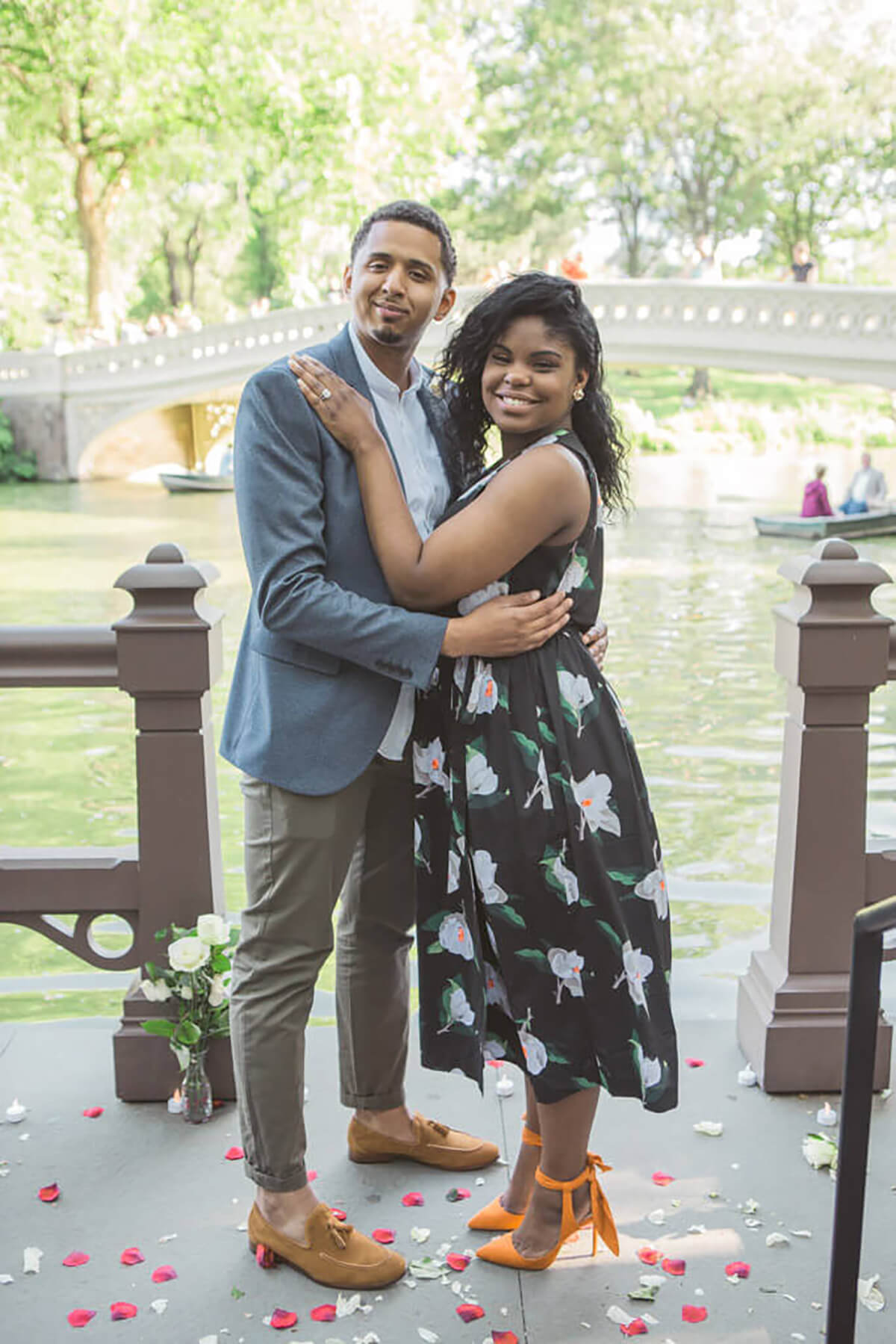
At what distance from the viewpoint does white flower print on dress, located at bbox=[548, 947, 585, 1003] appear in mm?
2396

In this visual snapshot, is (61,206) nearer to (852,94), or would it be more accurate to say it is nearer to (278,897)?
(852,94)

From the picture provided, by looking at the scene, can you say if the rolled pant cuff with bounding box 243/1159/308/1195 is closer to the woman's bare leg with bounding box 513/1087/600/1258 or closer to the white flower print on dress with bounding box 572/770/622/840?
the woman's bare leg with bounding box 513/1087/600/1258

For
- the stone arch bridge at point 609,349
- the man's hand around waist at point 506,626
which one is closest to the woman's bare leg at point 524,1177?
the man's hand around waist at point 506,626

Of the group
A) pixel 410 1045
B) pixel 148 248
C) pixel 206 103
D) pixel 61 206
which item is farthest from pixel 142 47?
pixel 410 1045

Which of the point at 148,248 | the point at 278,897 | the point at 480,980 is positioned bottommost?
the point at 480,980

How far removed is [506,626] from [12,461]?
89.8 feet

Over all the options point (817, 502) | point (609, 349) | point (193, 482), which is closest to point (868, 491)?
point (817, 502)

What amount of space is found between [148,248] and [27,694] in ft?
96.8

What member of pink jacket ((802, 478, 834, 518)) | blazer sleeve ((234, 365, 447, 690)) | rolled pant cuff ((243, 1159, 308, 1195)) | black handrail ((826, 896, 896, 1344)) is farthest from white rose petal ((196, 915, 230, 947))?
pink jacket ((802, 478, 834, 518))

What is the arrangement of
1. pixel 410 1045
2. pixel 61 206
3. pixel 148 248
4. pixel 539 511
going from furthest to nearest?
pixel 148 248 → pixel 61 206 → pixel 410 1045 → pixel 539 511

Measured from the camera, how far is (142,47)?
88.4ft

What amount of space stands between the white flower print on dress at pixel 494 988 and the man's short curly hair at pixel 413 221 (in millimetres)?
1198

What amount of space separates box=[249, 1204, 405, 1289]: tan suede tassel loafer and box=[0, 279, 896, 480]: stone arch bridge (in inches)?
606

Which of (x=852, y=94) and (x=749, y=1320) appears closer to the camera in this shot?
(x=749, y=1320)
